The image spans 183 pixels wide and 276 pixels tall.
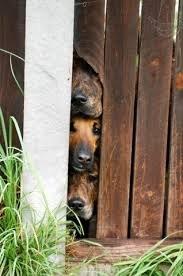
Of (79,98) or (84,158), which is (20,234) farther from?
(79,98)

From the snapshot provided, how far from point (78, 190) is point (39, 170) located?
1.31 feet

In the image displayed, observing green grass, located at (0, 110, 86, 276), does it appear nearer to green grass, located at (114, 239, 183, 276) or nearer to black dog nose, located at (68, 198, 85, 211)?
black dog nose, located at (68, 198, 85, 211)

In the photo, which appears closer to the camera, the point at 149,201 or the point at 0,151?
the point at 0,151

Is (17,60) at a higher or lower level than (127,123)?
higher

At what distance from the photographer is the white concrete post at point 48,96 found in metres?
3.42

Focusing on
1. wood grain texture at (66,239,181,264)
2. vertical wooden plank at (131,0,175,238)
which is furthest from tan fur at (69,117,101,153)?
wood grain texture at (66,239,181,264)

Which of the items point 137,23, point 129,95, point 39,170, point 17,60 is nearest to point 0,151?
point 39,170

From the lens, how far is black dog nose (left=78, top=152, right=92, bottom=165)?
3.69 meters

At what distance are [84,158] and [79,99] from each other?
0.37 m

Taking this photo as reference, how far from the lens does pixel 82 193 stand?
3854 mm

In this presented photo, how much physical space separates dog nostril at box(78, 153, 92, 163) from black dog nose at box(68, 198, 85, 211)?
29cm

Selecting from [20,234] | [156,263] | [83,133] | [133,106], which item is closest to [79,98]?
[83,133]

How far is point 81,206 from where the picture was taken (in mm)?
3854

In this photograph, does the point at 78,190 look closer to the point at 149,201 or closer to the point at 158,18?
the point at 149,201
